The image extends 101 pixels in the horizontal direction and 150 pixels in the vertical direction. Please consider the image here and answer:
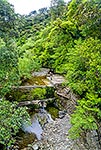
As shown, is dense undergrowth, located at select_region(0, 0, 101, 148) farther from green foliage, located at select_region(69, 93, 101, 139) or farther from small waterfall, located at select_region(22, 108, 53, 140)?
small waterfall, located at select_region(22, 108, 53, 140)

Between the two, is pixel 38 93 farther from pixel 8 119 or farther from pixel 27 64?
pixel 8 119

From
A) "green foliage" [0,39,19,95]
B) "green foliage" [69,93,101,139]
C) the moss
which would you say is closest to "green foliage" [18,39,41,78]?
the moss

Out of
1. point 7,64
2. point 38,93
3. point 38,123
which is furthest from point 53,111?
point 7,64

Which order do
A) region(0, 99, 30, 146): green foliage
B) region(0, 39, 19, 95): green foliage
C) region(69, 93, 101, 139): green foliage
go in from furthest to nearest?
1. region(0, 39, 19, 95): green foliage
2. region(0, 99, 30, 146): green foliage
3. region(69, 93, 101, 139): green foliage

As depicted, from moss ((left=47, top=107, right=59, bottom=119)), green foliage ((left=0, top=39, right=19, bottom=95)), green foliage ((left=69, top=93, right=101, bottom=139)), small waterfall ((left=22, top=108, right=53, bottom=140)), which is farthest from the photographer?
moss ((left=47, top=107, right=59, bottom=119))

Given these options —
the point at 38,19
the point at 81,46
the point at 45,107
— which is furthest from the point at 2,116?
the point at 38,19

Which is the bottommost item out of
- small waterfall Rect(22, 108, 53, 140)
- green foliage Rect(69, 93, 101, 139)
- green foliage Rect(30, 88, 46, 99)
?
small waterfall Rect(22, 108, 53, 140)

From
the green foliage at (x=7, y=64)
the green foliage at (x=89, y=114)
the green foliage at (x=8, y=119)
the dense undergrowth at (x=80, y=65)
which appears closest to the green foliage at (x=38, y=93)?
the dense undergrowth at (x=80, y=65)

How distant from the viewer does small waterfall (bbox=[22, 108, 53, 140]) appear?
13883mm

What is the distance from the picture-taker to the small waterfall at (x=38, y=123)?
13.9 m

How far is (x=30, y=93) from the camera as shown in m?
17.2

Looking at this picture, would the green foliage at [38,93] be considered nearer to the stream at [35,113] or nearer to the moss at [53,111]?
the stream at [35,113]

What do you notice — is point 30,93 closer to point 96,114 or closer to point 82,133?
point 82,133

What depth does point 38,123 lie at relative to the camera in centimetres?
1498
